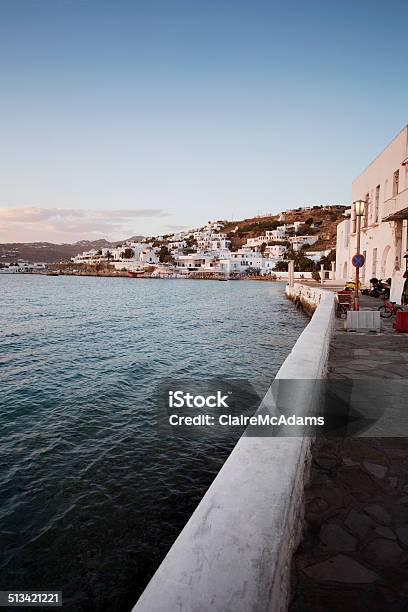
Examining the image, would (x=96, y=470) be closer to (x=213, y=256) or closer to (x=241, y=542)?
(x=241, y=542)

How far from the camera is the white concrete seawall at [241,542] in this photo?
4.88 ft

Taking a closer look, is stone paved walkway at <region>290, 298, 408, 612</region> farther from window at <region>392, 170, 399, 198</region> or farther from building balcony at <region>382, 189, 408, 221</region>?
window at <region>392, 170, 399, 198</region>

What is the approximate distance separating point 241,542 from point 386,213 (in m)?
19.4

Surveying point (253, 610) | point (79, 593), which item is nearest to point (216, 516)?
point (253, 610)

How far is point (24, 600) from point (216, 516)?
2.99 meters

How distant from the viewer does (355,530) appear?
2650mm

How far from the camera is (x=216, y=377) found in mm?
11688

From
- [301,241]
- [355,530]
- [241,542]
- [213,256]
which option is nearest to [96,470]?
[355,530]

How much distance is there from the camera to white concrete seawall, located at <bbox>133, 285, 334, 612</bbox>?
149cm

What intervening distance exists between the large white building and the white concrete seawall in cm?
1449

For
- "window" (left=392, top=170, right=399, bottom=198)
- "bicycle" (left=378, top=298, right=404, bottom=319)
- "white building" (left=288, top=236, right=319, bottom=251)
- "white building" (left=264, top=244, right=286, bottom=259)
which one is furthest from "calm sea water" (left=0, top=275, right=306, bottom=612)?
"white building" (left=288, top=236, right=319, bottom=251)

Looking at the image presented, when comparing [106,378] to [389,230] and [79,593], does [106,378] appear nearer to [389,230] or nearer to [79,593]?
[79,593]

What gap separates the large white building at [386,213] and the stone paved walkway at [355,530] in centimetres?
1316

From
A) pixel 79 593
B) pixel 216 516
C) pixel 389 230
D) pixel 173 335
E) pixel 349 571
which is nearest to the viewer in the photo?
pixel 216 516
